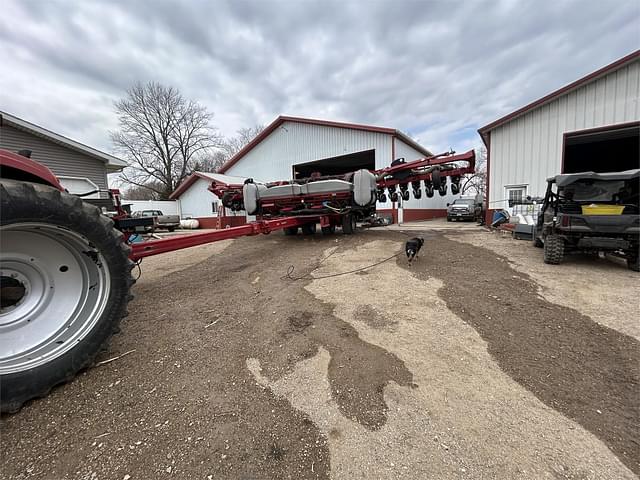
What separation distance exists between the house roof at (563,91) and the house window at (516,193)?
2894 mm

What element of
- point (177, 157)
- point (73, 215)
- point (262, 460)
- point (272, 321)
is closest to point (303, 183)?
point (272, 321)

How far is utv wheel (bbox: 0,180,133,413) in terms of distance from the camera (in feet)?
5.79

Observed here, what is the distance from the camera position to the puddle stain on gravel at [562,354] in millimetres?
1785

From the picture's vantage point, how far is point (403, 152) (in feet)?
50.9

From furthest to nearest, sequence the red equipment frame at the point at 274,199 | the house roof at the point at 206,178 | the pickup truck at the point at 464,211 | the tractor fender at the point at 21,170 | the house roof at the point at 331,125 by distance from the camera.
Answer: the house roof at the point at 206,178, the pickup truck at the point at 464,211, the house roof at the point at 331,125, the red equipment frame at the point at 274,199, the tractor fender at the point at 21,170

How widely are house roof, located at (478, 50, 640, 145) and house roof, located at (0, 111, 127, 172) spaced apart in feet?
59.3

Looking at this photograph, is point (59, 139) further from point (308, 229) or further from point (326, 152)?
point (326, 152)

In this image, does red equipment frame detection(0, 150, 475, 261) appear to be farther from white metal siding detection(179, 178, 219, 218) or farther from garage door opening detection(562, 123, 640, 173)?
white metal siding detection(179, 178, 219, 218)

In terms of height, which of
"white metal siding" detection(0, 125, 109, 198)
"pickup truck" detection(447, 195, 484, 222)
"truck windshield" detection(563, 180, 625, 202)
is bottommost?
"pickup truck" detection(447, 195, 484, 222)

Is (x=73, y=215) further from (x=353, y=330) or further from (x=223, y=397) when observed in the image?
(x=353, y=330)

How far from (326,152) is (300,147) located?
2228mm

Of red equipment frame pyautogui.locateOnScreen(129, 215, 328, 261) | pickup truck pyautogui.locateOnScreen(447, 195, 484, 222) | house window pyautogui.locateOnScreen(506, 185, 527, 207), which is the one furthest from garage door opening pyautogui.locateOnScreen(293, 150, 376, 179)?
red equipment frame pyautogui.locateOnScreen(129, 215, 328, 261)

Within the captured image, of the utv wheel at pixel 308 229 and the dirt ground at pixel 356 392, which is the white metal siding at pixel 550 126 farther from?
the dirt ground at pixel 356 392

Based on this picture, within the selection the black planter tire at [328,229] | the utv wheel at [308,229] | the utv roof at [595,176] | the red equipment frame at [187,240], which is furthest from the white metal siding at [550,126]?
the red equipment frame at [187,240]
